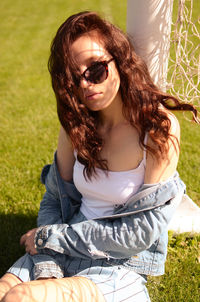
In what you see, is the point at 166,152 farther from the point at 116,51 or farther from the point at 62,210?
the point at 62,210

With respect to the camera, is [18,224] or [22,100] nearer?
[18,224]

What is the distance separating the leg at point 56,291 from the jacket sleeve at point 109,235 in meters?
0.19

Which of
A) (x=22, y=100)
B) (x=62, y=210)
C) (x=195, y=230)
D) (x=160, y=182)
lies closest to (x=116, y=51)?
(x=160, y=182)

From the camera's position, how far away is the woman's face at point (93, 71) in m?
1.72

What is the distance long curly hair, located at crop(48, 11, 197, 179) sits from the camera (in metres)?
1.72

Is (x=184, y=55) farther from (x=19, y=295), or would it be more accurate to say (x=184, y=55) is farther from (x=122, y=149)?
(x=19, y=295)

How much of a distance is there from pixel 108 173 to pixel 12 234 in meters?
1.28

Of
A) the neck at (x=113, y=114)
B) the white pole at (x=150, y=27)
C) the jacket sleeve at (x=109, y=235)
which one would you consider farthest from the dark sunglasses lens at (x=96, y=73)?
the jacket sleeve at (x=109, y=235)

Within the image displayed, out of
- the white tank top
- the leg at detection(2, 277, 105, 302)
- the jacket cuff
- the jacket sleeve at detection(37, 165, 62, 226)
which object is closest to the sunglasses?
the white tank top

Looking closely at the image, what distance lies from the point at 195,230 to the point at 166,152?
3.83ft

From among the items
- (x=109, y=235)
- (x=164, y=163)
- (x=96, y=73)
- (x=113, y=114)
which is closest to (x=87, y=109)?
(x=113, y=114)

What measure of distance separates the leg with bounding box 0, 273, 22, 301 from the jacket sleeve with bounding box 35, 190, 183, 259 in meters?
0.19

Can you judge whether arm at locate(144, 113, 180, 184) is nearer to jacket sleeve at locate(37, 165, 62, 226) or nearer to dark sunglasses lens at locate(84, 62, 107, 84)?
dark sunglasses lens at locate(84, 62, 107, 84)

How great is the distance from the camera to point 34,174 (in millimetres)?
3543
